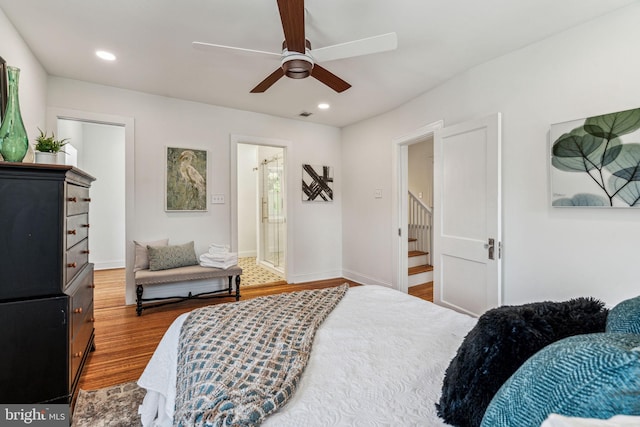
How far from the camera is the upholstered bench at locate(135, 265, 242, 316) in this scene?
3.33m

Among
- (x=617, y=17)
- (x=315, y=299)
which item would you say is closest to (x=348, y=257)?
(x=315, y=299)

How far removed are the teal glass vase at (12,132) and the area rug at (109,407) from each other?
147 centimetres

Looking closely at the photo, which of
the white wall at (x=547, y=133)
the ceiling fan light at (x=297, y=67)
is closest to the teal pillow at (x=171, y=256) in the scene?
the ceiling fan light at (x=297, y=67)

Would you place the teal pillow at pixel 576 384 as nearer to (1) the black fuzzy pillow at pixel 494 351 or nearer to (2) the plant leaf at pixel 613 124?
(1) the black fuzzy pillow at pixel 494 351

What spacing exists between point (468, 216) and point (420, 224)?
2.59m

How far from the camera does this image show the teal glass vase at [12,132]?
1597 millimetres

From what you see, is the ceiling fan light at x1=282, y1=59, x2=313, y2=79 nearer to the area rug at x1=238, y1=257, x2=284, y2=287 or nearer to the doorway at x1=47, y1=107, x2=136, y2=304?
the doorway at x1=47, y1=107, x2=136, y2=304

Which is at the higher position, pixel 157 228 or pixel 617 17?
pixel 617 17

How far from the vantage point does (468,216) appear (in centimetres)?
288

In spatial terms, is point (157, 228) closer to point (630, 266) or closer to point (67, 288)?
point (67, 288)

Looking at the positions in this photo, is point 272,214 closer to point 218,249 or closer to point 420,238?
point 218,249

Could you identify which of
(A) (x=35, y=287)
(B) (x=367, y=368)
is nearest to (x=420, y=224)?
(B) (x=367, y=368)

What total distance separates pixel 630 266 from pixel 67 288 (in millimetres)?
3489

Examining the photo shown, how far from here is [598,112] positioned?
7.02ft
